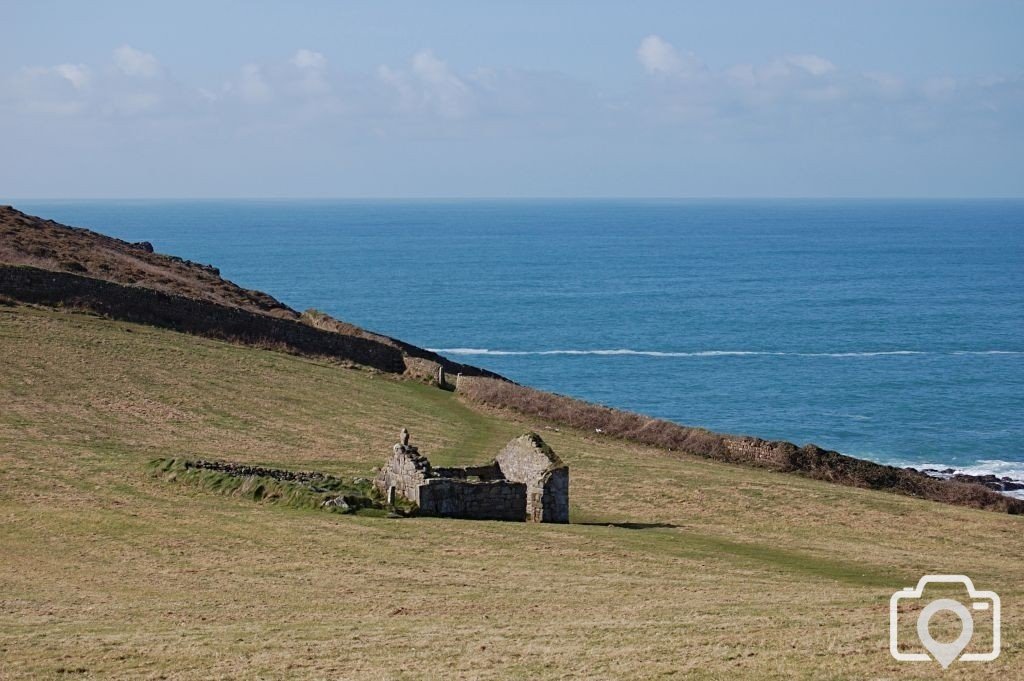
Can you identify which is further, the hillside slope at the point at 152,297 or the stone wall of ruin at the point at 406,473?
the hillside slope at the point at 152,297

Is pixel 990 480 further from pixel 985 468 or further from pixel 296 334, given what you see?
pixel 296 334

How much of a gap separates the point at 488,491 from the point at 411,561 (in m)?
6.23

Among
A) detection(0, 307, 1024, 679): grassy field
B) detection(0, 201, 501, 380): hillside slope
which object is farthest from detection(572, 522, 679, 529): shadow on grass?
detection(0, 201, 501, 380): hillside slope

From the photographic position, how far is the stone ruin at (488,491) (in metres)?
34.1

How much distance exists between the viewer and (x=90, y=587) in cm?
2562

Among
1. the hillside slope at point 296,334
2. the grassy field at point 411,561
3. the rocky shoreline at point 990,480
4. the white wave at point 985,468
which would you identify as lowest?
the grassy field at point 411,561

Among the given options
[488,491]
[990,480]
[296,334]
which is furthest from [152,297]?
[990,480]

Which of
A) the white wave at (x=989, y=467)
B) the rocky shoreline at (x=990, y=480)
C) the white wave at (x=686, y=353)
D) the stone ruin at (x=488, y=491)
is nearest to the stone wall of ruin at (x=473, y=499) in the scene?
the stone ruin at (x=488, y=491)

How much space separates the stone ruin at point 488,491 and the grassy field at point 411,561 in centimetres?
128

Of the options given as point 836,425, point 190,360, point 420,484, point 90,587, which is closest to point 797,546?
point 420,484

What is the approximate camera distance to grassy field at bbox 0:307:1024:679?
19.8 m

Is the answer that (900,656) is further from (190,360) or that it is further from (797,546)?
(190,360)

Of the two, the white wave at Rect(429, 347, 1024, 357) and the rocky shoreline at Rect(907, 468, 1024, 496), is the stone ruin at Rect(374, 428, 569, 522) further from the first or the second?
the white wave at Rect(429, 347, 1024, 357)

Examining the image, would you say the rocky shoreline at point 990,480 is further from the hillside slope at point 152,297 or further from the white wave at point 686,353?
the white wave at point 686,353
